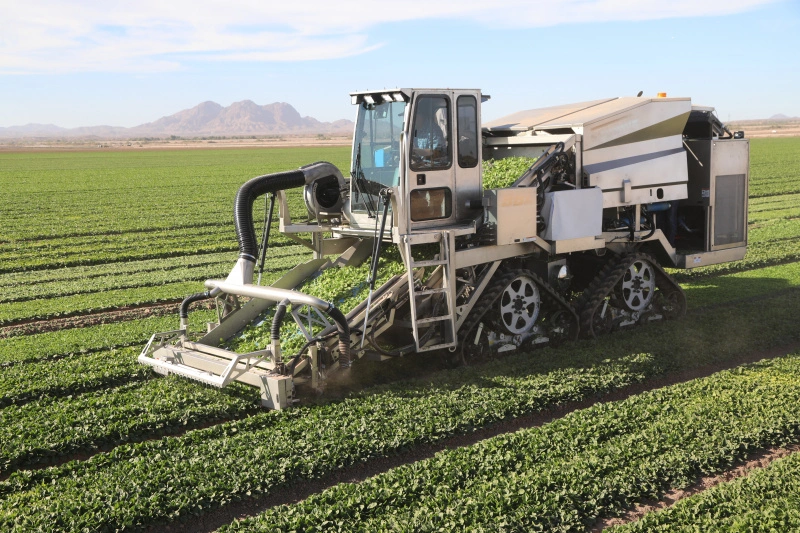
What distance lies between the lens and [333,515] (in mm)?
6688

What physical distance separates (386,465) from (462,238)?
4.18m

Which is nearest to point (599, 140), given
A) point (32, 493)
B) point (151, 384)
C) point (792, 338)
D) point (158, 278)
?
point (792, 338)

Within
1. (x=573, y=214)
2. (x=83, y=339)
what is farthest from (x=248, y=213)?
(x=573, y=214)

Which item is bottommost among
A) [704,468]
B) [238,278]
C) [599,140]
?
[704,468]

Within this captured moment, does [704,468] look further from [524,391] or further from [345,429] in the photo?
[345,429]

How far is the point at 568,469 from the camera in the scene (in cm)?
740

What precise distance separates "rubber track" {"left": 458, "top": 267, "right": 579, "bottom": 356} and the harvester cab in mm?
24

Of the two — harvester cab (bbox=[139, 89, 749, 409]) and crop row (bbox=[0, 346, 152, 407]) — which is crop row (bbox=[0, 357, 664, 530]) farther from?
crop row (bbox=[0, 346, 152, 407])

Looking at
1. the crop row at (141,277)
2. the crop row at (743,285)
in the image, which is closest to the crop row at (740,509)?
the crop row at (743,285)

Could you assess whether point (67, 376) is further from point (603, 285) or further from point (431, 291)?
point (603, 285)

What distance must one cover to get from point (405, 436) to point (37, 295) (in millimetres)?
11129

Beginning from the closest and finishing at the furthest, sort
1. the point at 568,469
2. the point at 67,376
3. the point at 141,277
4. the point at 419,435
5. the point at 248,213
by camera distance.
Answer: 1. the point at 568,469
2. the point at 419,435
3. the point at 248,213
4. the point at 67,376
5. the point at 141,277

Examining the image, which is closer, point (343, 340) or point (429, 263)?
point (343, 340)

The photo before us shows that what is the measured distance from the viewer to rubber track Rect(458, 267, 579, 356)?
10891 millimetres
